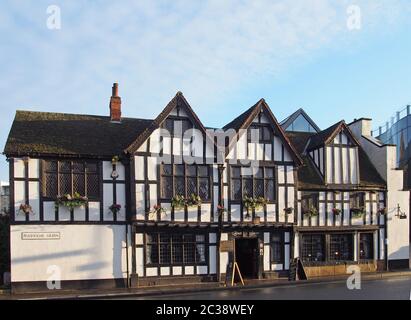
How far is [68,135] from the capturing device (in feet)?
62.2

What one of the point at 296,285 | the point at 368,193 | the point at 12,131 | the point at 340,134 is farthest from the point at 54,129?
the point at 368,193

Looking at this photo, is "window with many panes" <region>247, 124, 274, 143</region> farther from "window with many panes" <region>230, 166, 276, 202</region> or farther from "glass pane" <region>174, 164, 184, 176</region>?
"glass pane" <region>174, 164, 184, 176</region>

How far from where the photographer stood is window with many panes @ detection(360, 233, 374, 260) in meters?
22.2

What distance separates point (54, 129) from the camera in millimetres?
19188

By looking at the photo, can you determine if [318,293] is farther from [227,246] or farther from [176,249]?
[176,249]

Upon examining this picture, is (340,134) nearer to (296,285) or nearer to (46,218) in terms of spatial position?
(296,285)

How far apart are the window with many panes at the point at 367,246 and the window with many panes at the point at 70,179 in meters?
13.8

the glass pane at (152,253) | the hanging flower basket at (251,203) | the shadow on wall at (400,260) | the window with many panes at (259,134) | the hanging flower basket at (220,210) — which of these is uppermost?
the window with many panes at (259,134)

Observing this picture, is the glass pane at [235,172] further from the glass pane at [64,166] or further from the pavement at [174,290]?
the glass pane at [64,166]

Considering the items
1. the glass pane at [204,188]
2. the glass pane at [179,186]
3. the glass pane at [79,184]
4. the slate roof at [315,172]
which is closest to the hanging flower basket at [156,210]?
the glass pane at [179,186]

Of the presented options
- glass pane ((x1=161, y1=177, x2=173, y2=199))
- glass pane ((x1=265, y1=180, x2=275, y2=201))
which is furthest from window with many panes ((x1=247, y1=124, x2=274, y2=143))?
glass pane ((x1=161, y1=177, x2=173, y2=199))

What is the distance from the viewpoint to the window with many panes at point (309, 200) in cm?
2134

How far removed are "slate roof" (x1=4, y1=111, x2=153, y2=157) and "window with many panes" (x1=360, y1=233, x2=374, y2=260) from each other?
1289cm
